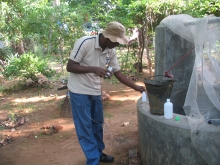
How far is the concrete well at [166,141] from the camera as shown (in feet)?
7.50

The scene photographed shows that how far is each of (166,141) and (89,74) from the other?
42.9 inches

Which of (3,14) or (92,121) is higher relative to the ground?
(3,14)

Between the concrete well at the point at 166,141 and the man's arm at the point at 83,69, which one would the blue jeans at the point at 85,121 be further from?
the concrete well at the point at 166,141

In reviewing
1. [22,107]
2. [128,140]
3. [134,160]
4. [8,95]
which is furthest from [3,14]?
[134,160]

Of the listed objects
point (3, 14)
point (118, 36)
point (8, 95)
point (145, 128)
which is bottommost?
point (8, 95)

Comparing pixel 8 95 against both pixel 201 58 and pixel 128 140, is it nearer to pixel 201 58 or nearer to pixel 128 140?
pixel 128 140

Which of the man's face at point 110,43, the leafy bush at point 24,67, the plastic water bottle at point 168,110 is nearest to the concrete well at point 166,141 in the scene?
the plastic water bottle at point 168,110

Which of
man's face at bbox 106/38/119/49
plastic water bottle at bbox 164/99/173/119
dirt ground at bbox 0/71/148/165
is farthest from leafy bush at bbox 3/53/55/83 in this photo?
plastic water bottle at bbox 164/99/173/119

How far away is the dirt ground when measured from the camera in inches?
142

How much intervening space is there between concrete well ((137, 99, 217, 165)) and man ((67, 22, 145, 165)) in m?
0.60

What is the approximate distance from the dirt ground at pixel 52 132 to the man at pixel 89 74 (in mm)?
816

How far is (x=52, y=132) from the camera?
14.9 ft

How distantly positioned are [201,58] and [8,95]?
22.5 ft

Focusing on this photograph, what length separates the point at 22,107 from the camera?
249 inches
